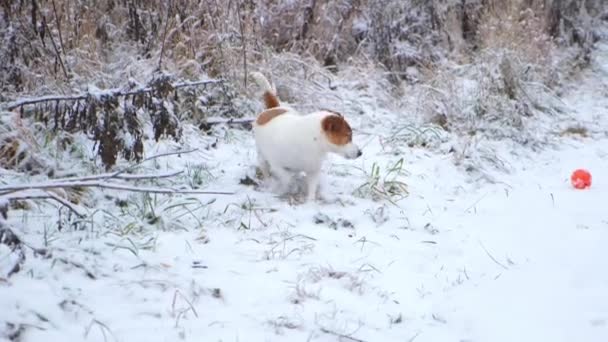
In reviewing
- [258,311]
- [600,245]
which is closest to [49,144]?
[258,311]

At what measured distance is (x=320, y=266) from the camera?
9.50ft

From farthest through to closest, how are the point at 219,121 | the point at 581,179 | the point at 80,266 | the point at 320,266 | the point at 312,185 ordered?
the point at 219,121
the point at 581,179
the point at 312,185
the point at 320,266
the point at 80,266

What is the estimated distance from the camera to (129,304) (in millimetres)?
2389

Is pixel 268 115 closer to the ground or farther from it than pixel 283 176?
farther from it

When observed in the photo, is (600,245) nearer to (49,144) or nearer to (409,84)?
(49,144)

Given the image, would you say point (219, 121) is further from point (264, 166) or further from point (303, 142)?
point (303, 142)

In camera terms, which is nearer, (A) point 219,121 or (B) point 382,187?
(B) point 382,187

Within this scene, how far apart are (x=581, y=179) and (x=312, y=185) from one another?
195 cm

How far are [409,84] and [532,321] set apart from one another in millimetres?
4521

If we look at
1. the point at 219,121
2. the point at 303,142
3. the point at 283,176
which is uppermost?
the point at 303,142

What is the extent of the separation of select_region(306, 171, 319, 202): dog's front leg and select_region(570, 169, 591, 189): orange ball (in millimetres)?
1872

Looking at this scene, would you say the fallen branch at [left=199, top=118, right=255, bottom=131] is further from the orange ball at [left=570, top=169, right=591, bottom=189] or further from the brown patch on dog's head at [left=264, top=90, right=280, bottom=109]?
the orange ball at [left=570, top=169, right=591, bottom=189]

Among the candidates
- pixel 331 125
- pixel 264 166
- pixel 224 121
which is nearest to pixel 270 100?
pixel 264 166

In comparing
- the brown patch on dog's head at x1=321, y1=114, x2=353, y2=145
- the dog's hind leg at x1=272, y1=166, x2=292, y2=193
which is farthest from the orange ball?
the dog's hind leg at x1=272, y1=166, x2=292, y2=193
